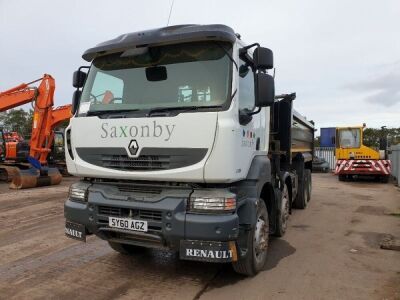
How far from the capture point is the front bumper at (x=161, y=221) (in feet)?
12.8

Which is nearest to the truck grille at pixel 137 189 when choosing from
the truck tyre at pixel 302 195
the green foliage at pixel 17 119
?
the truck tyre at pixel 302 195

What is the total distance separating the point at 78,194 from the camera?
4.74 meters

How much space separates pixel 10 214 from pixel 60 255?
404 cm

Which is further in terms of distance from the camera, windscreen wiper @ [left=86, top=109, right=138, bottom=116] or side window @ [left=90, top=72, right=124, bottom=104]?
side window @ [left=90, top=72, right=124, bottom=104]

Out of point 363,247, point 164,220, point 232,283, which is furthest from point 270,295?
point 363,247

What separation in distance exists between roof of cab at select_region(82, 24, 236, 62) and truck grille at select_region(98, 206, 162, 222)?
1.79 m

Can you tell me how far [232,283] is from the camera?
15.0 feet

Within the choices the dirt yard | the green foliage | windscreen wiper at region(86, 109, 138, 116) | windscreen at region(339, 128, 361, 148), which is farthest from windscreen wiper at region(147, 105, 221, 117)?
the green foliage

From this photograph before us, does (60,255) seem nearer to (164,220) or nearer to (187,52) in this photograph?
(164,220)

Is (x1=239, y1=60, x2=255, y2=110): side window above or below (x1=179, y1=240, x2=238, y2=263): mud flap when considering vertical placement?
above

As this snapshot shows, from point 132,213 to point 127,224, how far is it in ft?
0.41

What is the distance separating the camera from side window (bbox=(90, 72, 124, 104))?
15.1 feet

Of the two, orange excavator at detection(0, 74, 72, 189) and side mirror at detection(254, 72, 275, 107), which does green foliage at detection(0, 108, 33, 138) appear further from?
side mirror at detection(254, 72, 275, 107)

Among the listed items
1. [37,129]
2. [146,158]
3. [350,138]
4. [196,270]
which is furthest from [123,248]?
[350,138]
